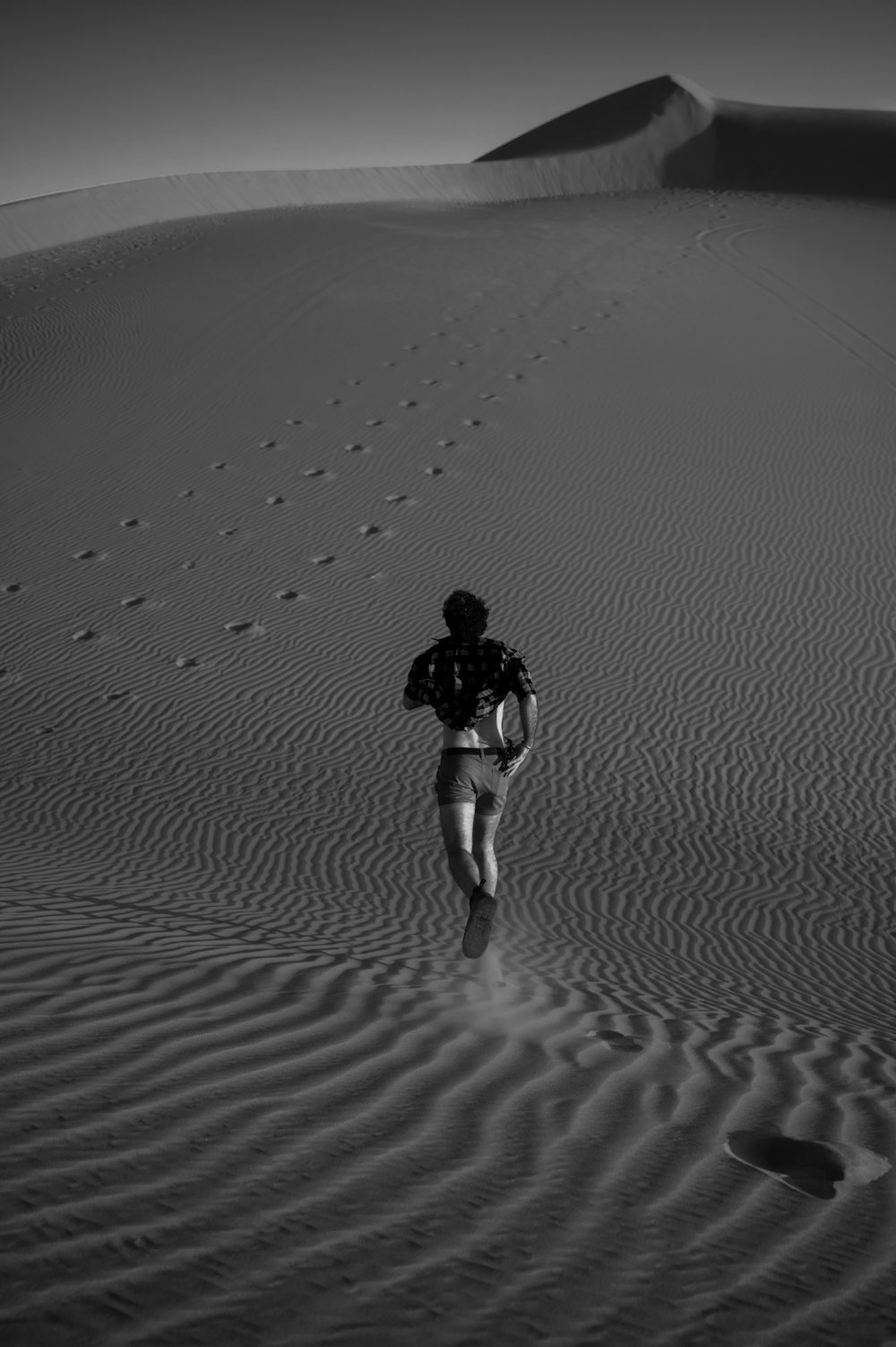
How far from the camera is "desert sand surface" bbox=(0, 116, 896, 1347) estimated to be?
2631 mm

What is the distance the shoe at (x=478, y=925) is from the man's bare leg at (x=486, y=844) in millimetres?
228

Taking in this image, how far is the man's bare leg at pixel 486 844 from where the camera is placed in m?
4.89

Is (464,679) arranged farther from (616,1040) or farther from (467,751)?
(616,1040)

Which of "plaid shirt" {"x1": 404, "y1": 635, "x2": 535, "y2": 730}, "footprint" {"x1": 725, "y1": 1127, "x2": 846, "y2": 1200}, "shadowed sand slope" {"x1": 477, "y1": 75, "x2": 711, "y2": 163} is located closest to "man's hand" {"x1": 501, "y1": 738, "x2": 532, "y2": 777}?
"plaid shirt" {"x1": 404, "y1": 635, "x2": 535, "y2": 730}

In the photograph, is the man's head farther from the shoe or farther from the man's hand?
→ the shoe

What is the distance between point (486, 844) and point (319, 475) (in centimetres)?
1165

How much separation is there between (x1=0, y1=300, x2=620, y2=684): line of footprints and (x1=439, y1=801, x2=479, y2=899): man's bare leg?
6490 mm

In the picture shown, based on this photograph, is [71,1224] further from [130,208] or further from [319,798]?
[130,208]

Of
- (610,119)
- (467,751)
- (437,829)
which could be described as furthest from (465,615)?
(610,119)

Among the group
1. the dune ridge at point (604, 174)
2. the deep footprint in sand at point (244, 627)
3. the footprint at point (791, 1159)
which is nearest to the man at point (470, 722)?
the footprint at point (791, 1159)

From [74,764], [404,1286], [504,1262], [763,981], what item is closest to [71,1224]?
[404,1286]

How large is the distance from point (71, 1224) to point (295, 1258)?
495 mm

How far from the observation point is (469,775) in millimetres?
4766

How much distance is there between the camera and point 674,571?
12805 mm
